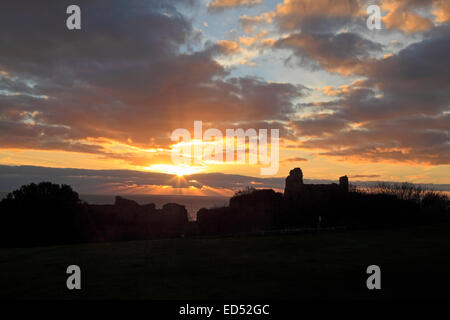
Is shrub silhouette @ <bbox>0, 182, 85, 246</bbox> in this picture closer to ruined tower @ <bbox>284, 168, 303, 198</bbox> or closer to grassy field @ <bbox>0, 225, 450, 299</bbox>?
grassy field @ <bbox>0, 225, 450, 299</bbox>

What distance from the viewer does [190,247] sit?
694 inches

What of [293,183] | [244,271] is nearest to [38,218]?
[293,183]

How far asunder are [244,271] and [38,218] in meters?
36.6

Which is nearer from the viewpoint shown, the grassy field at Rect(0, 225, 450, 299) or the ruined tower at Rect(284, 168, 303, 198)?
the grassy field at Rect(0, 225, 450, 299)

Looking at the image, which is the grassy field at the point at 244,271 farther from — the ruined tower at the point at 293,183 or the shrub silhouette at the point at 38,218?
the ruined tower at the point at 293,183

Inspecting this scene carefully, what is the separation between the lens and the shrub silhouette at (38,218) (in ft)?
133

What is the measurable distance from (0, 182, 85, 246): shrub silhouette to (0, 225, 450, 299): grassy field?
82.0 ft

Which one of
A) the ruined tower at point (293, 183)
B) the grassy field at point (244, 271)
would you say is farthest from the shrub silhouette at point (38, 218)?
the ruined tower at point (293, 183)

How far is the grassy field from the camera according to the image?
29.8 ft

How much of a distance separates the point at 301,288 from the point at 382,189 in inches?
1634

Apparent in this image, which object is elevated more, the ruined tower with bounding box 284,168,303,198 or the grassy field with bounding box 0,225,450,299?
the ruined tower with bounding box 284,168,303,198

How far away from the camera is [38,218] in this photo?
4153 centimetres

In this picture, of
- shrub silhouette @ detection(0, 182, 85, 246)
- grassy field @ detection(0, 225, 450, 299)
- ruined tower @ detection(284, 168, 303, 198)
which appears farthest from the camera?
ruined tower @ detection(284, 168, 303, 198)

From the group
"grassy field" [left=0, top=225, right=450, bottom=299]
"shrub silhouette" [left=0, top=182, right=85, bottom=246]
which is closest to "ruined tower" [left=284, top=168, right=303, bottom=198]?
"shrub silhouette" [left=0, top=182, right=85, bottom=246]
